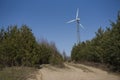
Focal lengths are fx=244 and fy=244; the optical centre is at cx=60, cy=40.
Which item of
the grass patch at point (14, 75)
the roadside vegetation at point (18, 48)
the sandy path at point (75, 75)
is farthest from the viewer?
the roadside vegetation at point (18, 48)

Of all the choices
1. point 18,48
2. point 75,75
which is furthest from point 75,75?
point 18,48

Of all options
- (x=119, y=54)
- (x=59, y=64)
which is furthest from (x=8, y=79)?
(x=59, y=64)

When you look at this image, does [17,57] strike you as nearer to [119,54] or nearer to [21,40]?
[21,40]

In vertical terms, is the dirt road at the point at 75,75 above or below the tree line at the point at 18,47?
below

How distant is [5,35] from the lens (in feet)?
94.3

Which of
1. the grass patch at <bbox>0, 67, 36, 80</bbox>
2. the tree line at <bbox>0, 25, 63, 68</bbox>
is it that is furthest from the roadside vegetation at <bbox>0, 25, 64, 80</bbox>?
the grass patch at <bbox>0, 67, 36, 80</bbox>

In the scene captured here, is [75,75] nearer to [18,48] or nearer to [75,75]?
[75,75]

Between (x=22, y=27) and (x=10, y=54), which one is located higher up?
(x=22, y=27)

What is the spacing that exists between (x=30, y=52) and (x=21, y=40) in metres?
1.69

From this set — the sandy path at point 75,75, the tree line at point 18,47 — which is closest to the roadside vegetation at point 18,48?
the tree line at point 18,47

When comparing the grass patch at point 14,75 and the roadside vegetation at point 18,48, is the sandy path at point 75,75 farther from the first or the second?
the roadside vegetation at point 18,48

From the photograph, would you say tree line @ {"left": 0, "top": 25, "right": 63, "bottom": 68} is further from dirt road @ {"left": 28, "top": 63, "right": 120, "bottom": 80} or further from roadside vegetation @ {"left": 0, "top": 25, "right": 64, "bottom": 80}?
dirt road @ {"left": 28, "top": 63, "right": 120, "bottom": 80}

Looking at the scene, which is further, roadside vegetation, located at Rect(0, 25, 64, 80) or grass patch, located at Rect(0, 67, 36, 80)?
roadside vegetation, located at Rect(0, 25, 64, 80)

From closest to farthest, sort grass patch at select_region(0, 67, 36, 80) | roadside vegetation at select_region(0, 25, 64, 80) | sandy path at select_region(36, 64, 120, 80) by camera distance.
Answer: grass patch at select_region(0, 67, 36, 80) < sandy path at select_region(36, 64, 120, 80) < roadside vegetation at select_region(0, 25, 64, 80)
